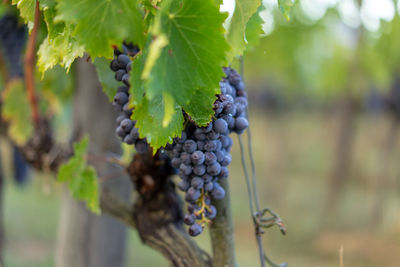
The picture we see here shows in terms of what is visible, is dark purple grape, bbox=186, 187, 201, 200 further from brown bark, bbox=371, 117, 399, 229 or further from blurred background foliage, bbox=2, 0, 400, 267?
brown bark, bbox=371, 117, 399, 229

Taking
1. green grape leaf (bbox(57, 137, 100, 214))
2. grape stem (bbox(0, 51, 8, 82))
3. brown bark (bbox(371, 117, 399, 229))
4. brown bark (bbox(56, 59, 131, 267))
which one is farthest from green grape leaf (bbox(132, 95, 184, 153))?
brown bark (bbox(371, 117, 399, 229))

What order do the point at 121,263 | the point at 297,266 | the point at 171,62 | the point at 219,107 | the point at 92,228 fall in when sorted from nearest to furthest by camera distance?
the point at 171,62 < the point at 219,107 < the point at 92,228 < the point at 121,263 < the point at 297,266

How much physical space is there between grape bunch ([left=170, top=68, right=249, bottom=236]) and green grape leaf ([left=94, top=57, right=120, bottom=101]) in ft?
0.58

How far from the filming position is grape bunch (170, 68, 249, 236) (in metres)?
0.64

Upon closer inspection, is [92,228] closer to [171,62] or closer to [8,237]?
[171,62]

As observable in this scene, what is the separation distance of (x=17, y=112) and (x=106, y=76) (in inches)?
44.1

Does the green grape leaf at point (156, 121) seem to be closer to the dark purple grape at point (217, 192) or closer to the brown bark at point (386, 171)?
the dark purple grape at point (217, 192)

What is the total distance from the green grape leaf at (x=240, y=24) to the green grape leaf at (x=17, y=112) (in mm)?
1230

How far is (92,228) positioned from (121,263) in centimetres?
23

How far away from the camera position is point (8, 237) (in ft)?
14.0

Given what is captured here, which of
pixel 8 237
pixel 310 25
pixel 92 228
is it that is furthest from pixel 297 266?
pixel 8 237

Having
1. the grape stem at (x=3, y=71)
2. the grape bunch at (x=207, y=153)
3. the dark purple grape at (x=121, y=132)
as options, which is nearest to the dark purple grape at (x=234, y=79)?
the grape bunch at (x=207, y=153)

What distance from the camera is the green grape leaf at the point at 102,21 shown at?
0.51 meters

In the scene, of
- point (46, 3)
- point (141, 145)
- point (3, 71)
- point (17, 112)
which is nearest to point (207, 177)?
point (141, 145)
